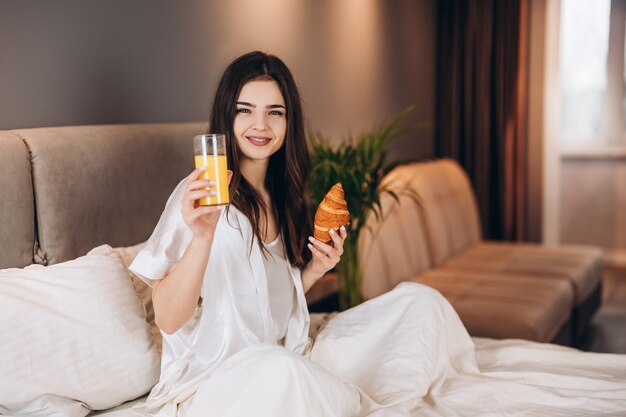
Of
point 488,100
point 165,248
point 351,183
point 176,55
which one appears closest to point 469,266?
point 351,183

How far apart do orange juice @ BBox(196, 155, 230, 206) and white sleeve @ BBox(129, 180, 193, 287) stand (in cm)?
20

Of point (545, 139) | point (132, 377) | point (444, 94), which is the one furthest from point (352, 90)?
point (132, 377)

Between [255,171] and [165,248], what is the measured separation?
39 centimetres

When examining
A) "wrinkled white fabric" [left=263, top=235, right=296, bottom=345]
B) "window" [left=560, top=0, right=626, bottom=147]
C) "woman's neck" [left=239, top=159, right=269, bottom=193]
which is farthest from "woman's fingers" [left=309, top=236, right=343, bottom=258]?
"window" [left=560, top=0, right=626, bottom=147]

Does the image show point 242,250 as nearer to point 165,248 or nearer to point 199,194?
point 165,248

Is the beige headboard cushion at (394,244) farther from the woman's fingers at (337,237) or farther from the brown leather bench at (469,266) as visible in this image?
the woman's fingers at (337,237)

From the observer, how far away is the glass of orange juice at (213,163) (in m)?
1.36

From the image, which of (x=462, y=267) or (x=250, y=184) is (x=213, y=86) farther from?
(x=462, y=267)

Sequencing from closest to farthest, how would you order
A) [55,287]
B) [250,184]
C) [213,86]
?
[55,287] < [250,184] < [213,86]

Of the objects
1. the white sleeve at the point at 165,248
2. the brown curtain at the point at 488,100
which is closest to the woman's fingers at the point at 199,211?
the white sleeve at the point at 165,248

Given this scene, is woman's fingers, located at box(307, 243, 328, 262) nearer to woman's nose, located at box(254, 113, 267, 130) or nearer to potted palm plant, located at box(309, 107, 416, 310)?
woman's nose, located at box(254, 113, 267, 130)

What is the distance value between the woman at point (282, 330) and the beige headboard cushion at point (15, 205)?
372 mm

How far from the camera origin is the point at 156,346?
1.75m

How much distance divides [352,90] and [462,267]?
116 centimetres
